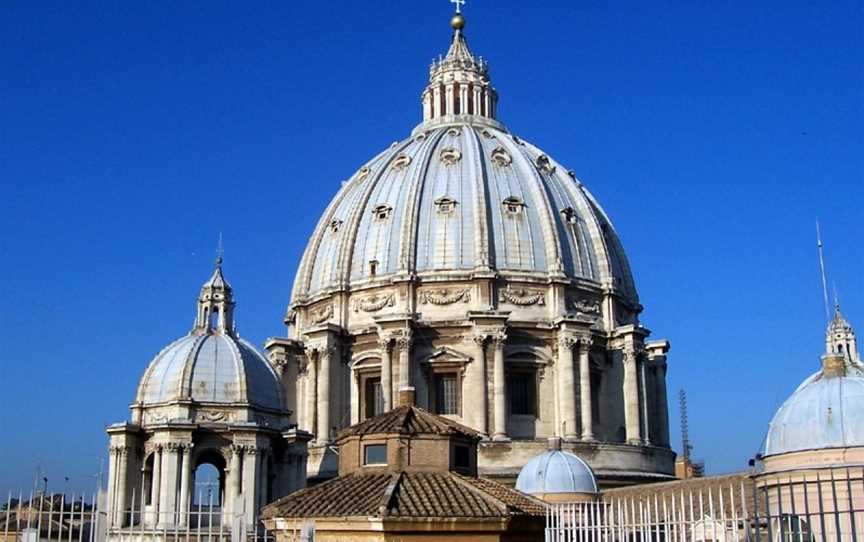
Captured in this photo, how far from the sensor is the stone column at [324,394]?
5300 centimetres

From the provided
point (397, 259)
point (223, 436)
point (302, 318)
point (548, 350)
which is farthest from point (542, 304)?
point (223, 436)

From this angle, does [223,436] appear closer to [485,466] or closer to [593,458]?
[485,466]

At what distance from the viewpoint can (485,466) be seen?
4831 cm

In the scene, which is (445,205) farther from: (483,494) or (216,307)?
(483,494)

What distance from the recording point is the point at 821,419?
28469 millimetres

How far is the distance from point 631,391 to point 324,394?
16.0 meters

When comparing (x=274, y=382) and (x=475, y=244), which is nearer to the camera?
(x=274, y=382)

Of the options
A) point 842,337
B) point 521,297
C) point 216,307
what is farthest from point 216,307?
point 842,337

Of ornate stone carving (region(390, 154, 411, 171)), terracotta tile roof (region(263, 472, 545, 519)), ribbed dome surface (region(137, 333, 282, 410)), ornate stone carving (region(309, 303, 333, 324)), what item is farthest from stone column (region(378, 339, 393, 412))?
terracotta tile roof (region(263, 472, 545, 519))

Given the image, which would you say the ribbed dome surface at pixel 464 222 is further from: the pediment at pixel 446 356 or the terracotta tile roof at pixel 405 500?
the terracotta tile roof at pixel 405 500

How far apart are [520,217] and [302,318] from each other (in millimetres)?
13898

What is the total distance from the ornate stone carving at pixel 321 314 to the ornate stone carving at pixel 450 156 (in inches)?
414

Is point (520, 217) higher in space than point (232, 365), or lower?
higher

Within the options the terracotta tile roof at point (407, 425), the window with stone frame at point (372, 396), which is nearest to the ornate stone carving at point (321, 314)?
the window with stone frame at point (372, 396)
